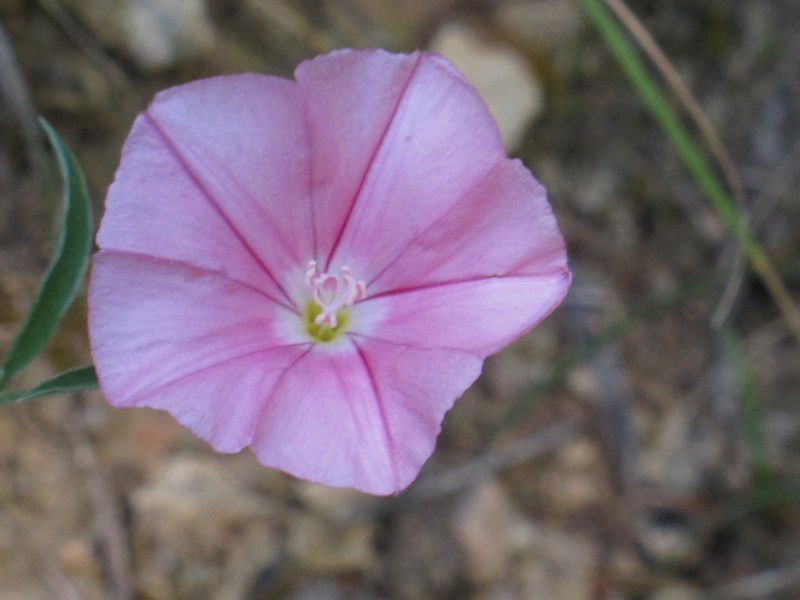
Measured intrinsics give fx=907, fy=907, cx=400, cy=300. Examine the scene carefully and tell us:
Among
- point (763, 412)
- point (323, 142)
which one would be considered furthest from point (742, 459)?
point (323, 142)

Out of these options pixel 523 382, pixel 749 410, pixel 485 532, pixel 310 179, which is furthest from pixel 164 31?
pixel 749 410

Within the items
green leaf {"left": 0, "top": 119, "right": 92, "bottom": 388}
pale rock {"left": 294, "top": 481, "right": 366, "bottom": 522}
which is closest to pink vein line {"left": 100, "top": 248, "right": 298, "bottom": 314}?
green leaf {"left": 0, "top": 119, "right": 92, "bottom": 388}

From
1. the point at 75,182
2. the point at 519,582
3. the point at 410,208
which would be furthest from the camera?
the point at 519,582

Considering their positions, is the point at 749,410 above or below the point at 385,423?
below

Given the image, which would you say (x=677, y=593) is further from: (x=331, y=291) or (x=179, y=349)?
(x=179, y=349)

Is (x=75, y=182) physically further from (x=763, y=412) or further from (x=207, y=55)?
(x=763, y=412)

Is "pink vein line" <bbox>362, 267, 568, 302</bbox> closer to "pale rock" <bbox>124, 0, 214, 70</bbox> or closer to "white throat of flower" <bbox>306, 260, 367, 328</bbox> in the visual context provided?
"white throat of flower" <bbox>306, 260, 367, 328</bbox>
